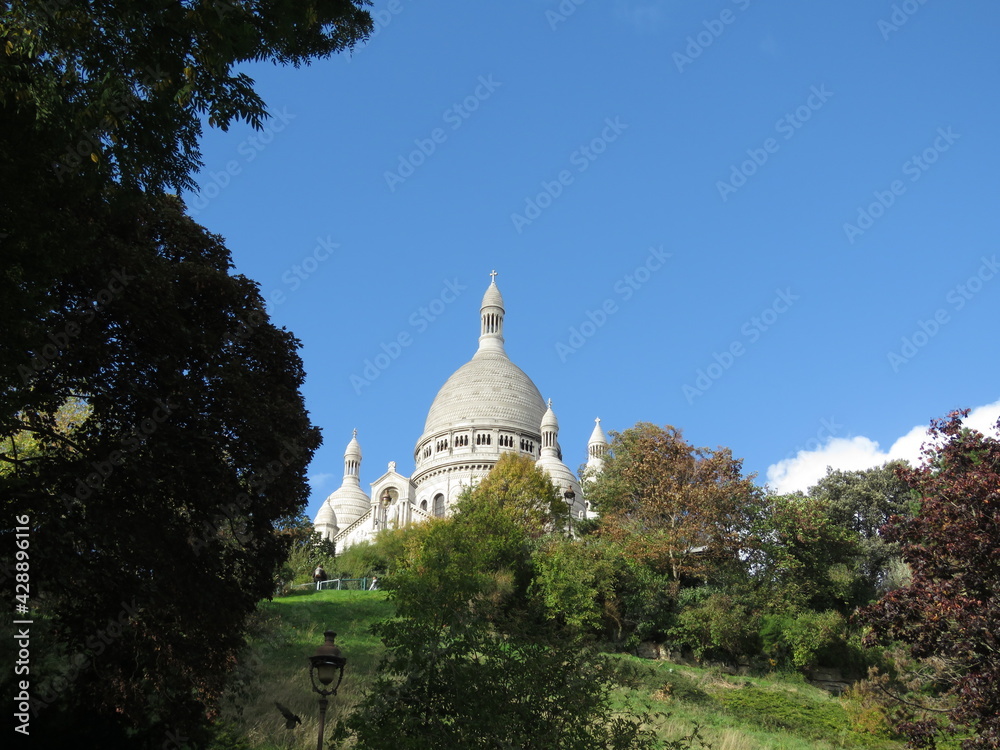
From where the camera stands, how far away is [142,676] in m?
13.4

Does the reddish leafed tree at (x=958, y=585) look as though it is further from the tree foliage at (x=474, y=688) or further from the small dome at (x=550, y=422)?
the small dome at (x=550, y=422)

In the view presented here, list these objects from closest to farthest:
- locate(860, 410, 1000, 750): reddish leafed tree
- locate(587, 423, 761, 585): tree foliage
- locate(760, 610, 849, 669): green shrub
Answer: locate(860, 410, 1000, 750): reddish leafed tree, locate(760, 610, 849, 669): green shrub, locate(587, 423, 761, 585): tree foliage

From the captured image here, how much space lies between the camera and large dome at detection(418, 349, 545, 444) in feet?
242

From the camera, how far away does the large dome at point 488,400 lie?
242 feet

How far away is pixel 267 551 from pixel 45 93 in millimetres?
7939

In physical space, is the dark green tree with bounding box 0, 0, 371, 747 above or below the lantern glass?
above

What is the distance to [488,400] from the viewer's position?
7488 cm

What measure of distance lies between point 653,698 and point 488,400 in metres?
52.8

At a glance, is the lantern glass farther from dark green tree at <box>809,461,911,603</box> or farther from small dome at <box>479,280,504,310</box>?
small dome at <box>479,280,504,310</box>

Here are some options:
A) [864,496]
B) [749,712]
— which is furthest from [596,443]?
[749,712]

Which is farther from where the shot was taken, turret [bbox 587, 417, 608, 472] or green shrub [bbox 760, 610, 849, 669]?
turret [bbox 587, 417, 608, 472]

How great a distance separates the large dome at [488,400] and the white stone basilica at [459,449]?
0.26 feet

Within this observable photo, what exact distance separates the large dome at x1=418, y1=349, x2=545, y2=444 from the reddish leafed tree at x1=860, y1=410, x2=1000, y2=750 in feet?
195

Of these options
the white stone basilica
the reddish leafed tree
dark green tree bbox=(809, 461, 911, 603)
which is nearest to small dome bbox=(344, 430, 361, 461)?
the white stone basilica
